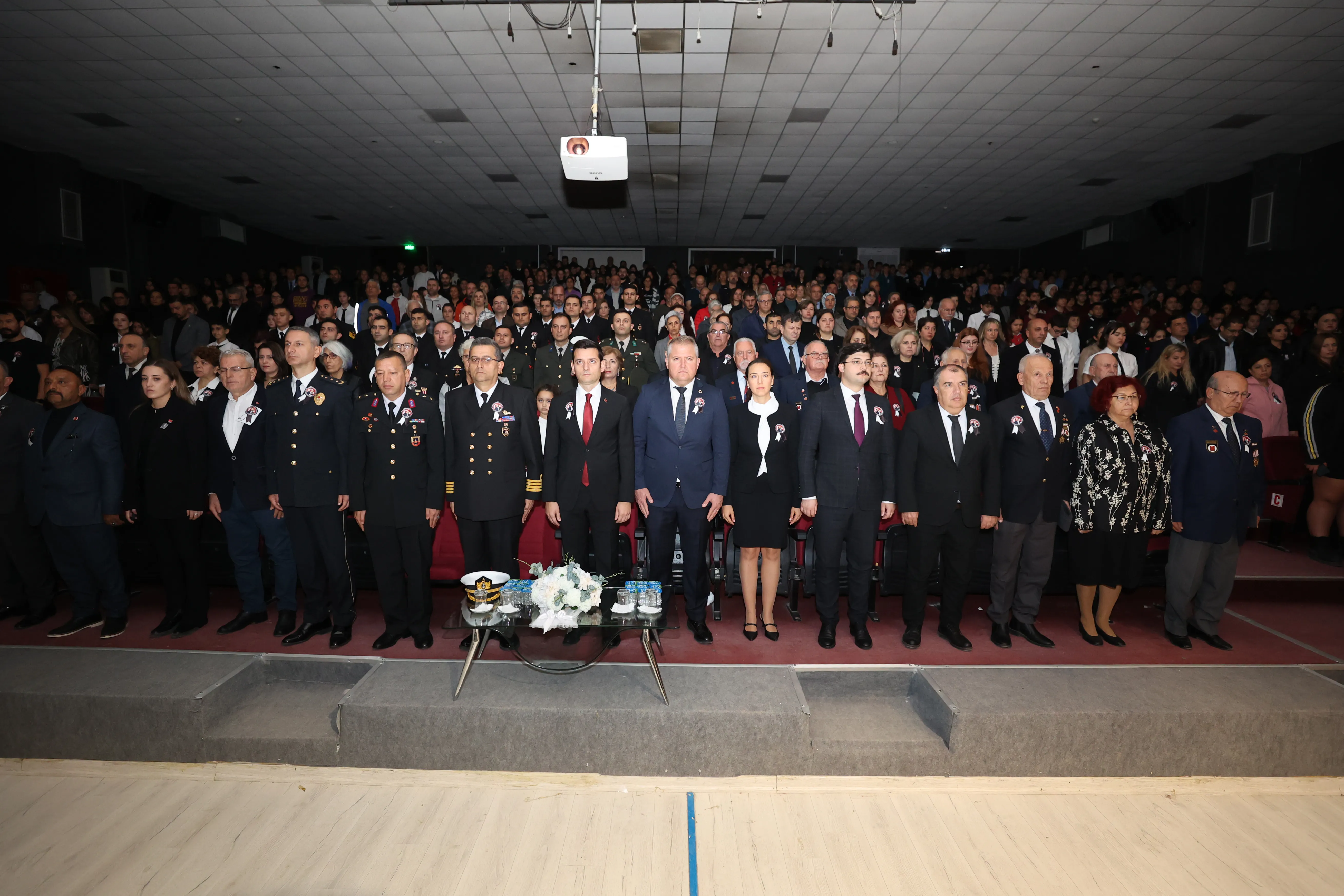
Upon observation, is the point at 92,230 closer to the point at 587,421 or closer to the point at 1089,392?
the point at 587,421

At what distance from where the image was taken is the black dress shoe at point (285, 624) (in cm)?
371

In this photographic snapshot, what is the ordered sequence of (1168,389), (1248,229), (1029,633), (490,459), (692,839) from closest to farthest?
(692,839) < (490,459) < (1029,633) < (1168,389) < (1248,229)

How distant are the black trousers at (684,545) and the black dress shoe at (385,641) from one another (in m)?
1.46

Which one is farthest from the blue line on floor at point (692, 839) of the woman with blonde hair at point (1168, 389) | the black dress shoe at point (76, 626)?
the woman with blonde hair at point (1168, 389)

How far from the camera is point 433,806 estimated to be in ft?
8.68

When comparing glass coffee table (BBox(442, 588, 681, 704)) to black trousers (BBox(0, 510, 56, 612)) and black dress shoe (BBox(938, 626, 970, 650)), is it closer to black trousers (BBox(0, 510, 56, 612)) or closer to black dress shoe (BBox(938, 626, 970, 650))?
black dress shoe (BBox(938, 626, 970, 650))

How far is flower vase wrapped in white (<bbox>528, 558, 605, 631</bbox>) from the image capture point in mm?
2875

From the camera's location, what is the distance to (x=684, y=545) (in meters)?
3.60

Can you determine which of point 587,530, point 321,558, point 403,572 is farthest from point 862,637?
point 321,558

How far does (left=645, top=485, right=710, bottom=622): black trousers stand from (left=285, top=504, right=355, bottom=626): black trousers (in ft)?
5.57

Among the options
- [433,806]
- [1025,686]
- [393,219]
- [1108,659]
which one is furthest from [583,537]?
[393,219]

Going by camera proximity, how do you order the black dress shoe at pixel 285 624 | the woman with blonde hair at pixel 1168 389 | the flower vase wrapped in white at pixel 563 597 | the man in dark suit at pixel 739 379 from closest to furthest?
the flower vase wrapped in white at pixel 563 597, the black dress shoe at pixel 285 624, the man in dark suit at pixel 739 379, the woman with blonde hair at pixel 1168 389

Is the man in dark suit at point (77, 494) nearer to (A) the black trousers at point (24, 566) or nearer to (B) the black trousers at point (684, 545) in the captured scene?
(A) the black trousers at point (24, 566)

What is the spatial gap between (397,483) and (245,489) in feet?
3.19
